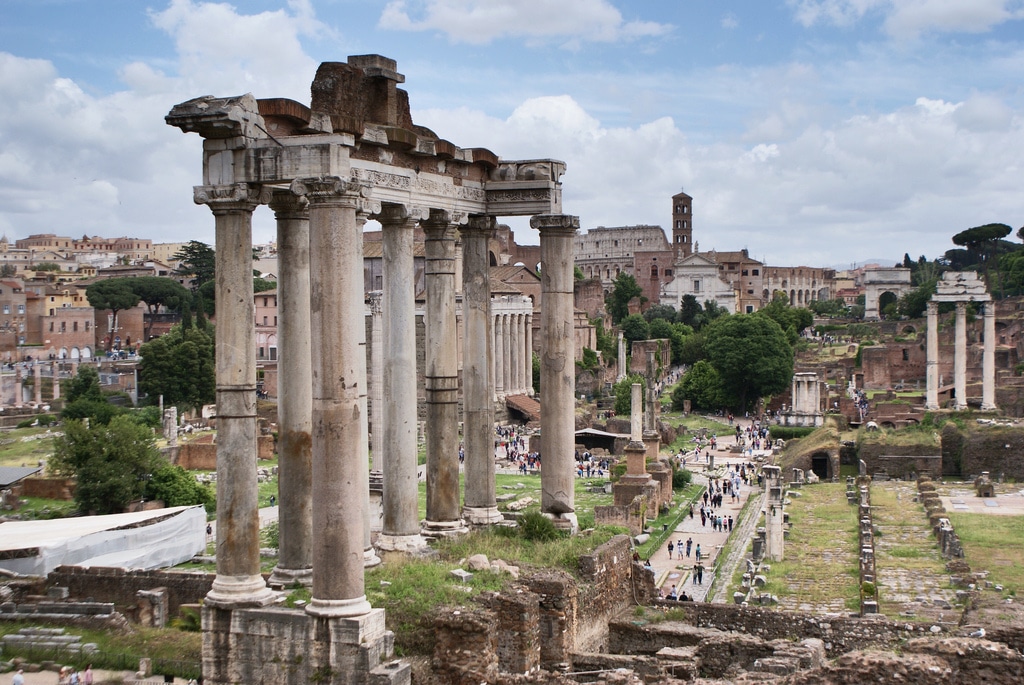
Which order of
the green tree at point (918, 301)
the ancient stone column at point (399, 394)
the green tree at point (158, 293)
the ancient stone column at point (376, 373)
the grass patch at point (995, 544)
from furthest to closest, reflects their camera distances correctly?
the green tree at point (918, 301)
the green tree at point (158, 293)
the grass patch at point (995, 544)
the ancient stone column at point (376, 373)
the ancient stone column at point (399, 394)

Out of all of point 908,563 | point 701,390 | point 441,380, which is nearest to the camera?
point 441,380

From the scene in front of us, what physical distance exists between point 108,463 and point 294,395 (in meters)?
27.0

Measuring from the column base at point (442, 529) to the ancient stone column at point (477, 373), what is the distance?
0.87 meters

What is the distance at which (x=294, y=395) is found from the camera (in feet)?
45.8

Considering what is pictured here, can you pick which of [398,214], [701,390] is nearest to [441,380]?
[398,214]

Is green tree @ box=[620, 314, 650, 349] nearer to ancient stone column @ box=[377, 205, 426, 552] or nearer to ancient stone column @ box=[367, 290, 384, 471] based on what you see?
ancient stone column @ box=[367, 290, 384, 471]

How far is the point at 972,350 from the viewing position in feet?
317

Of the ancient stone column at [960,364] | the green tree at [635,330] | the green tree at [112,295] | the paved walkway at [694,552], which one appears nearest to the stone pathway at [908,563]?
the paved walkway at [694,552]

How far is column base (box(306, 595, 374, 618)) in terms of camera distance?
12227 mm

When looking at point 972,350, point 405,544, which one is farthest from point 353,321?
point 972,350

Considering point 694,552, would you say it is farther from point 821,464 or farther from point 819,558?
point 821,464

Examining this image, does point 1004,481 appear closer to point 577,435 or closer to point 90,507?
point 577,435

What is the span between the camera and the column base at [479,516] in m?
17.9

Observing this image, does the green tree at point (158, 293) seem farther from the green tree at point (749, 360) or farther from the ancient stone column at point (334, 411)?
the ancient stone column at point (334, 411)
